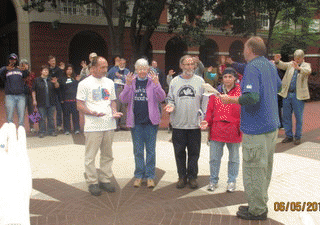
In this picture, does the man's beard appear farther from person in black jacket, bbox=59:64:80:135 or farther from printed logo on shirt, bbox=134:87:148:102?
person in black jacket, bbox=59:64:80:135

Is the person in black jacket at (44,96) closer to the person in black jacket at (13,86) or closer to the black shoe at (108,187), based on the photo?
the person in black jacket at (13,86)

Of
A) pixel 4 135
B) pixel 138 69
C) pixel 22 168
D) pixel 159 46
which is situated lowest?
pixel 22 168

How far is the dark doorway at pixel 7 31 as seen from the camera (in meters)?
24.2

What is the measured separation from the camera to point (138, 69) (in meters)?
5.09

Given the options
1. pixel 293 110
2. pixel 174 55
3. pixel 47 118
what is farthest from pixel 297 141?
pixel 174 55

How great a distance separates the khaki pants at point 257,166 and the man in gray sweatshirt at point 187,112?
1.23 m

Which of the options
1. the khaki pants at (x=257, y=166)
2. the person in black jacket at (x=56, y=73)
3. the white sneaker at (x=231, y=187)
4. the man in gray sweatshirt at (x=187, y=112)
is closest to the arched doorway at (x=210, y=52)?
the person in black jacket at (x=56, y=73)

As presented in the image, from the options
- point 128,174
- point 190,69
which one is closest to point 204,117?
point 190,69

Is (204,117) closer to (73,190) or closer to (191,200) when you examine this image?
(191,200)

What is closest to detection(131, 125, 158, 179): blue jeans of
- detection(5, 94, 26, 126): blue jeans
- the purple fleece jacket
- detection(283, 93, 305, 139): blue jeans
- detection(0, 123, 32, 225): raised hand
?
the purple fleece jacket

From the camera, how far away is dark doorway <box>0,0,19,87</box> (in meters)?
24.2

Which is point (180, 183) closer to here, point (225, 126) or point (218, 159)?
point (218, 159)

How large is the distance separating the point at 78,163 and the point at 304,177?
412 centimetres

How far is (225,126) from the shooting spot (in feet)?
16.1
